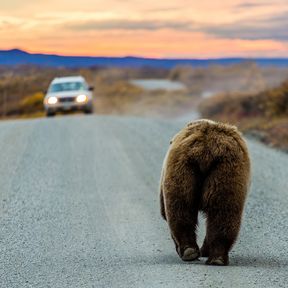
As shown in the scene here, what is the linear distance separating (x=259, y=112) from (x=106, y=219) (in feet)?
65.3

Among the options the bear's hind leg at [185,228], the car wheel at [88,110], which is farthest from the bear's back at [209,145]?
the car wheel at [88,110]

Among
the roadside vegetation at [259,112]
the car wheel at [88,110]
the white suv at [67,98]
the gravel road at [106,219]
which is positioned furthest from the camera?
the car wheel at [88,110]

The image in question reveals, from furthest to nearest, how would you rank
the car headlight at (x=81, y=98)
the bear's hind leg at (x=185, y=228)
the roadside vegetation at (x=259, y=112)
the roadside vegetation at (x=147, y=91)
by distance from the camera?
1. the roadside vegetation at (x=147, y=91)
2. the car headlight at (x=81, y=98)
3. the roadside vegetation at (x=259, y=112)
4. the bear's hind leg at (x=185, y=228)

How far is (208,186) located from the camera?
7.63 metres

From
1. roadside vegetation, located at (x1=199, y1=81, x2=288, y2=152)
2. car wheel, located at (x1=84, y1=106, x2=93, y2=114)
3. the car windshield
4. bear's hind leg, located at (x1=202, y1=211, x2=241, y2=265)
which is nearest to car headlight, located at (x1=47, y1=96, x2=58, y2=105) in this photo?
the car windshield

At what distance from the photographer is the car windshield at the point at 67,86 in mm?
29766

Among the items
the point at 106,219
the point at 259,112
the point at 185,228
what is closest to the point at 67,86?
the point at 259,112

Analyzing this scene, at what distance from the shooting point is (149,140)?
1862 cm

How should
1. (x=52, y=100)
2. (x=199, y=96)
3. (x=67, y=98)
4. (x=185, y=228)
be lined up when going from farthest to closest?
(x=199, y=96), (x=52, y=100), (x=67, y=98), (x=185, y=228)

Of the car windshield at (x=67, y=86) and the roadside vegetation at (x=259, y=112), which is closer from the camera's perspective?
the roadside vegetation at (x=259, y=112)

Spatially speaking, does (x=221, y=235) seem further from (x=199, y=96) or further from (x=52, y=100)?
(x=199, y=96)

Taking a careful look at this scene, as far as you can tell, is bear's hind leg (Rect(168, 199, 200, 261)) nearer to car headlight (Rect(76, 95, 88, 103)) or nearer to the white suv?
the white suv

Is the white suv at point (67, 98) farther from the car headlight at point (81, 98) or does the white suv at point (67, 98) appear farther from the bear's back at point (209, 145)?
the bear's back at point (209, 145)

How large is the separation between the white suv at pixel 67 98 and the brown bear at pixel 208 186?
69.6ft
